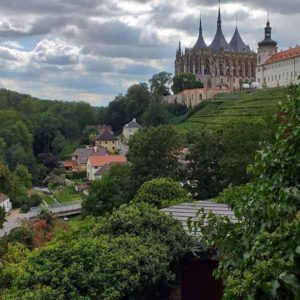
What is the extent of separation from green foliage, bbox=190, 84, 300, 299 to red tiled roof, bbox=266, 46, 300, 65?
Result: 267 feet

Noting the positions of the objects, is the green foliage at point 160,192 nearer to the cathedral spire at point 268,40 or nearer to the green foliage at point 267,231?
the green foliage at point 267,231

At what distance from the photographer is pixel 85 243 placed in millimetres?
10078

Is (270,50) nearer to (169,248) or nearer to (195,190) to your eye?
(195,190)

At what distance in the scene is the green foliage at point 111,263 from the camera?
9320mm

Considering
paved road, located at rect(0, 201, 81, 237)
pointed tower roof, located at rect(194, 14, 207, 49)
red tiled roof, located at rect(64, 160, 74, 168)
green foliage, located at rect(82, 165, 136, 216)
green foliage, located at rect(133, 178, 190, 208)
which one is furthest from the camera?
pointed tower roof, located at rect(194, 14, 207, 49)

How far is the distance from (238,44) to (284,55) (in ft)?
80.7

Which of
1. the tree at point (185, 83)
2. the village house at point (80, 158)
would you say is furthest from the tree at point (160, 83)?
the village house at point (80, 158)

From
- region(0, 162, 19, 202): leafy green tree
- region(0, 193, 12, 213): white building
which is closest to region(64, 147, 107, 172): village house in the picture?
region(0, 193, 12, 213): white building

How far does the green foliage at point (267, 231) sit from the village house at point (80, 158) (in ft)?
204

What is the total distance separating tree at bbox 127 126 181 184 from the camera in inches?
1200

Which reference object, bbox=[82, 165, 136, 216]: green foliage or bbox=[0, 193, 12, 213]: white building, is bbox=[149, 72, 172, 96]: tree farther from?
bbox=[82, 165, 136, 216]: green foliage

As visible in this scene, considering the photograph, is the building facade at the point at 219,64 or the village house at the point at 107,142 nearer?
the village house at the point at 107,142

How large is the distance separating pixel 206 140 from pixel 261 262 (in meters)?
25.4

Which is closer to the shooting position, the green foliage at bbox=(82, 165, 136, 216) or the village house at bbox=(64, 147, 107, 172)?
the green foliage at bbox=(82, 165, 136, 216)
